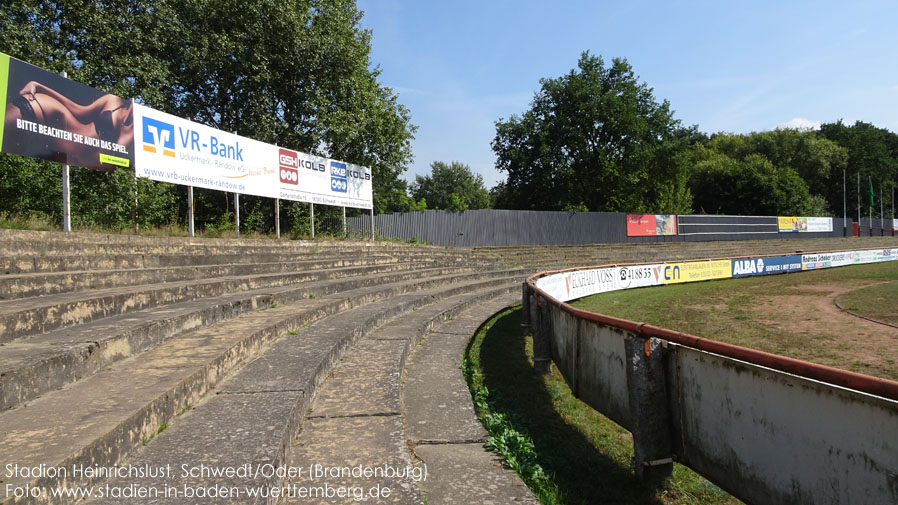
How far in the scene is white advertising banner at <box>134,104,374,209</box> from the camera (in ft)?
33.2

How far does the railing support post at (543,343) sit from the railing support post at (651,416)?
283 cm

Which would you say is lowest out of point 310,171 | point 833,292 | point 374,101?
point 833,292

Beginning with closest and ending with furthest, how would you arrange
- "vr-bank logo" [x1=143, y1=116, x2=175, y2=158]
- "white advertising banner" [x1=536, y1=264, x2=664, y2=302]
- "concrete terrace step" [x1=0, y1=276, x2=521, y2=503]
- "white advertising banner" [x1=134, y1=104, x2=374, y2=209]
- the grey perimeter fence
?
"concrete terrace step" [x1=0, y1=276, x2=521, y2=503], "vr-bank logo" [x1=143, y1=116, x2=175, y2=158], "white advertising banner" [x1=134, y1=104, x2=374, y2=209], "white advertising banner" [x1=536, y1=264, x2=664, y2=302], the grey perimeter fence

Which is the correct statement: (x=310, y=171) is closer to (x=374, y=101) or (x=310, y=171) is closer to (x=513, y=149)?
(x=374, y=101)

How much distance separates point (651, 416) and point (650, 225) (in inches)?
1390

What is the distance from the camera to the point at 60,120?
25.7 ft

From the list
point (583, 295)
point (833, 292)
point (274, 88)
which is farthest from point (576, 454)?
point (274, 88)

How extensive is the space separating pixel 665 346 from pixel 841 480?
123 cm

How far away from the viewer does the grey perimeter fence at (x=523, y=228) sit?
2420 centimetres

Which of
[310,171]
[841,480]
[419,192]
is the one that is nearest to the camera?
[841,480]

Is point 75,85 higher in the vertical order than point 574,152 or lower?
lower

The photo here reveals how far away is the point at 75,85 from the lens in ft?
26.6

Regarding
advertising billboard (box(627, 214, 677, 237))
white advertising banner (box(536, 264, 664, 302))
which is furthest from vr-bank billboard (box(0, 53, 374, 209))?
advertising billboard (box(627, 214, 677, 237))

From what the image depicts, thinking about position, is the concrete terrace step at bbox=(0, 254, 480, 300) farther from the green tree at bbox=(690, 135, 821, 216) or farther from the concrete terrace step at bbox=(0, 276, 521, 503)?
the green tree at bbox=(690, 135, 821, 216)
